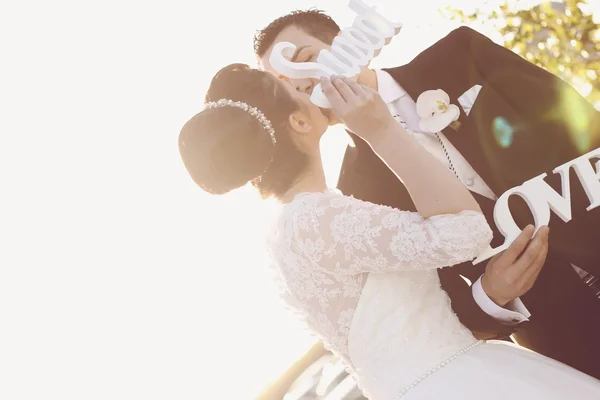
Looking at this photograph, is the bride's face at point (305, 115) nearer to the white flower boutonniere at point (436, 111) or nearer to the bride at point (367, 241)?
the bride at point (367, 241)

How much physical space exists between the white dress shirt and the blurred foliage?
1429mm

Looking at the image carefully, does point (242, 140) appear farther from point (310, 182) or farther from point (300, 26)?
point (300, 26)

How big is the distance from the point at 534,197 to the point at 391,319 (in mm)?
644

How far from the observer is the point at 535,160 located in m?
1.73

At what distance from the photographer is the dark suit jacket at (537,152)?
1.68 m

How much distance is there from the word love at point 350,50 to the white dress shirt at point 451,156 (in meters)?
0.35

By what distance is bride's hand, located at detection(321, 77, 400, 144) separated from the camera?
3.90 feet

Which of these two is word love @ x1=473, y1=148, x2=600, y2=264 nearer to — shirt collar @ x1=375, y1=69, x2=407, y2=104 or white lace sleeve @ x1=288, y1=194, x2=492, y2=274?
white lace sleeve @ x1=288, y1=194, x2=492, y2=274

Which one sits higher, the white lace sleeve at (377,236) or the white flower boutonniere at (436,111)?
the white flower boutonniere at (436,111)

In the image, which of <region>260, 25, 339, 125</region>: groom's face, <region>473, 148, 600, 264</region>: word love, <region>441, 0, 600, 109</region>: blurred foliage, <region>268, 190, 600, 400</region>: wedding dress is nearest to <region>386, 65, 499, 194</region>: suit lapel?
<region>473, 148, 600, 264</region>: word love

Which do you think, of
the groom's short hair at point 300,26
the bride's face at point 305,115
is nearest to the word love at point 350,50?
the bride's face at point 305,115

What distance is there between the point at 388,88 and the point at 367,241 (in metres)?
0.90

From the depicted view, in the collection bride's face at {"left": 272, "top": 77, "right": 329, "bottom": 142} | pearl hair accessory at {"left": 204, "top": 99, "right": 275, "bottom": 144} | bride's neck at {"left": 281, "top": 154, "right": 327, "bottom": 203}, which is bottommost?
bride's neck at {"left": 281, "top": 154, "right": 327, "bottom": 203}

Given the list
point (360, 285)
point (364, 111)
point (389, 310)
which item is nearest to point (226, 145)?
point (364, 111)
